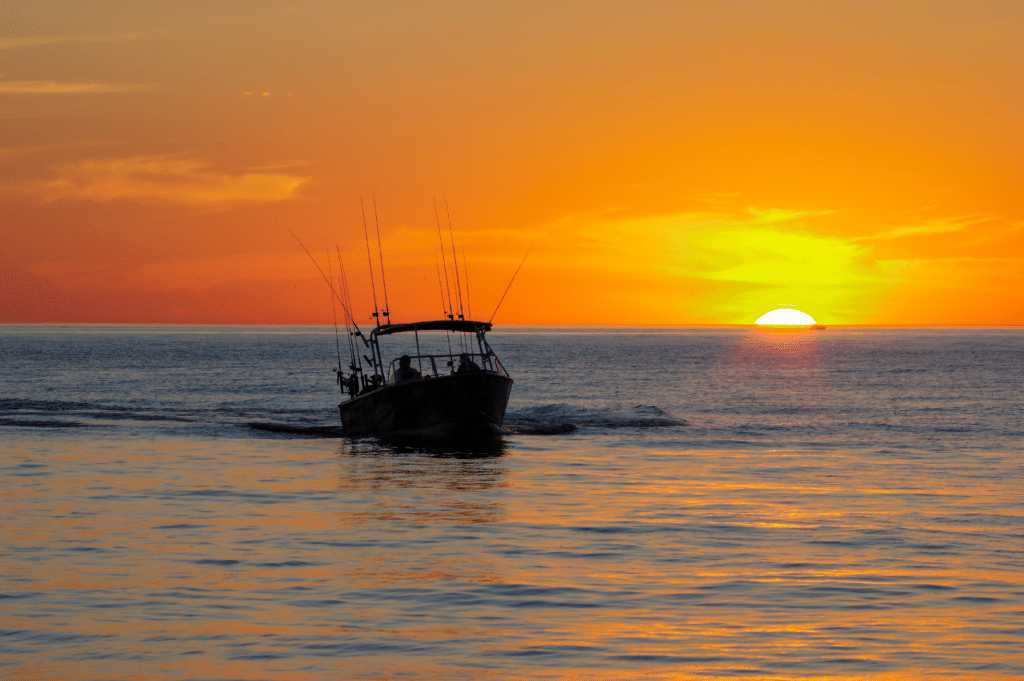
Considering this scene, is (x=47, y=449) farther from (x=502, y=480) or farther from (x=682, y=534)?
(x=682, y=534)

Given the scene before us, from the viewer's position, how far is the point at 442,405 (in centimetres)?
3147

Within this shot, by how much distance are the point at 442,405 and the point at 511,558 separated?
16.4m

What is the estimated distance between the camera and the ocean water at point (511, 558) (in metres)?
10.6

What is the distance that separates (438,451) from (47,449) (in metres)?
10.6

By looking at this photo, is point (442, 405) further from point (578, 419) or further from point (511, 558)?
point (511, 558)

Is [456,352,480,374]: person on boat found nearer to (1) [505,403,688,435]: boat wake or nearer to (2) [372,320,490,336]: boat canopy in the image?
(2) [372,320,490,336]: boat canopy

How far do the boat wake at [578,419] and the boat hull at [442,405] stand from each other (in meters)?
4.98


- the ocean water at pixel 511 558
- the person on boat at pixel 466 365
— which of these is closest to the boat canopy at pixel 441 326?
the person on boat at pixel 466 365

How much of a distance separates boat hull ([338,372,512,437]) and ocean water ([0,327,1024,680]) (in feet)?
2.32

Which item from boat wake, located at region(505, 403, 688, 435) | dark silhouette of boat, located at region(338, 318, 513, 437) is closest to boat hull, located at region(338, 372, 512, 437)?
dark silhouette of boat, located at region(338, 318, 513, 437)

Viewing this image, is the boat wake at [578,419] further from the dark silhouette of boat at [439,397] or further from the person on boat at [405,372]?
the person on boat at [405,372]

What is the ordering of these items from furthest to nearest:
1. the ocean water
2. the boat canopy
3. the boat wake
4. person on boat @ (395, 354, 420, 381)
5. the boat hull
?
1. the boat wake
2. the boat canopy
3. person on boat @ (395, 354, 420, 381)
4. the boat hull
5. the ocean water

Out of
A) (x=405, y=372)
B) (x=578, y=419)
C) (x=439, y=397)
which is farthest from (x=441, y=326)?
(x=578, y=419)

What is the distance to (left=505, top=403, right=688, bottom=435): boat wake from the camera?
38.9m
